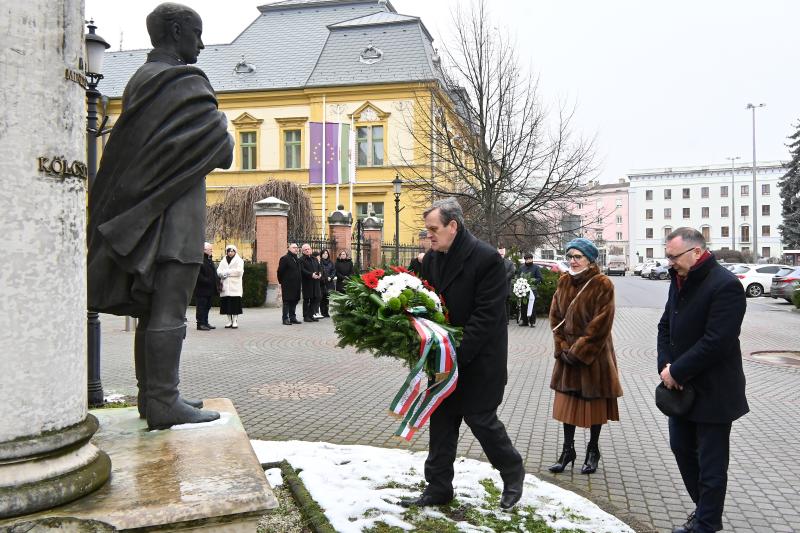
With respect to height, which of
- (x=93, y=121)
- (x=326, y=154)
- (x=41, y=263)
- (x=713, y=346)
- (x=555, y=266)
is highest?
(x=326, y=154)

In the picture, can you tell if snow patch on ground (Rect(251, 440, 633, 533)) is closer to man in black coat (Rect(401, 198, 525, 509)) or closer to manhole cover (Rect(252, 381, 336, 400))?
man in black coat (Rect(401, 198, 525, 509))

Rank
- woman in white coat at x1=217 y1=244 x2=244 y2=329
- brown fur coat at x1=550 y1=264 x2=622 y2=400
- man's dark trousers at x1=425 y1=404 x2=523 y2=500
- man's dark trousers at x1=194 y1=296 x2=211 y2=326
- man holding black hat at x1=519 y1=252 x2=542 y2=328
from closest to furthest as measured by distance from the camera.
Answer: man's dark trousers at x1=425 y1=404 x2=523 y2=500, brown fur coat at x1=550 y1=264 x2=622 y2=400, man's dark trousers at x1=194 y1=296 x2=211 y2=326, woman in white coat at x1=217 y1=244 x2=244 y2=329, man holding black hat at x1=519 y1=252 x2=542 y2=328

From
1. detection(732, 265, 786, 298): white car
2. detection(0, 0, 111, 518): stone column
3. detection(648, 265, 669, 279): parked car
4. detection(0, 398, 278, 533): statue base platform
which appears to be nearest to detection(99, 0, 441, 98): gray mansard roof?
detection(732, 265, 786, 298): white car

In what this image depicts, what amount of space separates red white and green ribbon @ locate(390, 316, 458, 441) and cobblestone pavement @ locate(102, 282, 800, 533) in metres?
1.56

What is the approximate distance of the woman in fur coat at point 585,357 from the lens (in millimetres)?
5203

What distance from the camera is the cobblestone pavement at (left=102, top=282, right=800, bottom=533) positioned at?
16.2 ft

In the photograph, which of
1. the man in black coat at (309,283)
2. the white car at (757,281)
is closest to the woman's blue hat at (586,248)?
the man in black coat at (309,283)

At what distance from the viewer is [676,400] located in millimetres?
4102

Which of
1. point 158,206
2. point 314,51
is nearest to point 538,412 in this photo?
point 158,206

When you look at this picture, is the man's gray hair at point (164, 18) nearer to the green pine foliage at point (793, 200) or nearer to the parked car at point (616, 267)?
the green pine foliage at point (793, 200)

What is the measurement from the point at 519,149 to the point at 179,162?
19772mm

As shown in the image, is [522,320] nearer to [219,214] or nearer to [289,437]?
[289,437]

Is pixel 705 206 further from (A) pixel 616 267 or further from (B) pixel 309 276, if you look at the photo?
(B) pixel 309 276

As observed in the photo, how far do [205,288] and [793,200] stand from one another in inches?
1873
